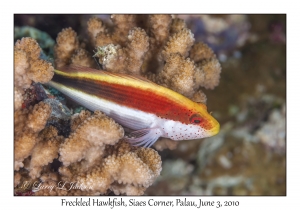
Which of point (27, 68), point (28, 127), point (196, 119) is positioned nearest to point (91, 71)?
point (27, 68)

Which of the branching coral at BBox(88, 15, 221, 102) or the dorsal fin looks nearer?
the dorsal fin

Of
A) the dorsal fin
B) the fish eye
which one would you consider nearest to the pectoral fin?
the fish eye

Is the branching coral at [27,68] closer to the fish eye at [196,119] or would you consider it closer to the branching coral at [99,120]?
the branching coral at [99,120]

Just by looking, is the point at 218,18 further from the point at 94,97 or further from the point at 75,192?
the point at 75,192

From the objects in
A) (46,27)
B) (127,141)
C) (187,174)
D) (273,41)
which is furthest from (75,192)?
(273,41)

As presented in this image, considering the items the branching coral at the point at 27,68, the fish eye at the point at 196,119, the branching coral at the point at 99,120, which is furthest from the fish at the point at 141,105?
the branching coral at the point at 27,68

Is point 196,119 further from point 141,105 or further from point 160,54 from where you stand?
point 160,54

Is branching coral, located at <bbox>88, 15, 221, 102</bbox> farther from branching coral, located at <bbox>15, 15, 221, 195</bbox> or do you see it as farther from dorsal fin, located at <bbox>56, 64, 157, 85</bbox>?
dorsal fin, located at <bbox>56, 64, 157, 85</bbox>
